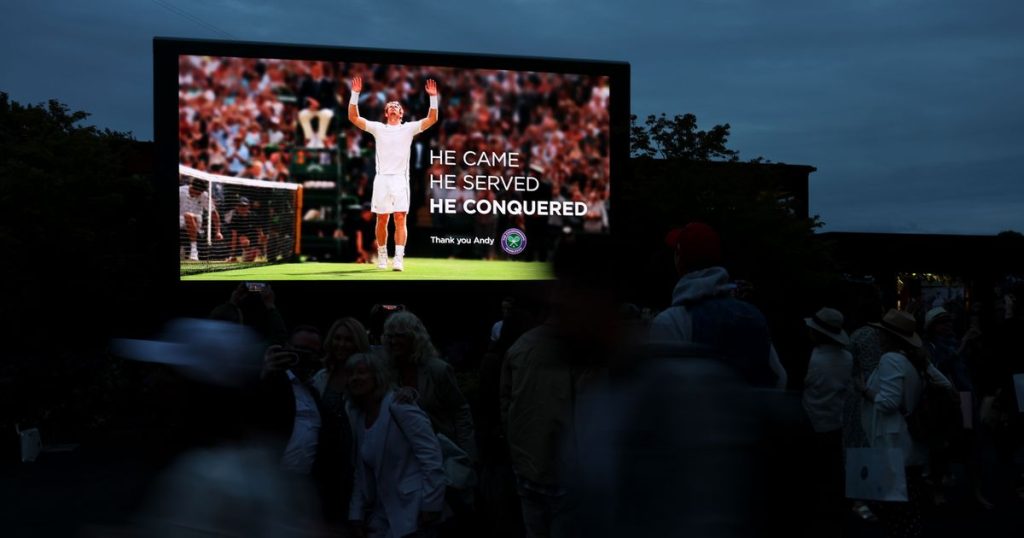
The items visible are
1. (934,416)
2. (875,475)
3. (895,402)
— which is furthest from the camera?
(934,416)

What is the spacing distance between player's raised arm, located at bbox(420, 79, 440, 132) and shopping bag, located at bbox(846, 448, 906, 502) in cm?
1595

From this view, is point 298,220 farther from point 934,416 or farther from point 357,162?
point 934,416

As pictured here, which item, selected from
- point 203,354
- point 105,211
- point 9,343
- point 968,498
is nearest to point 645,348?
point 203,354

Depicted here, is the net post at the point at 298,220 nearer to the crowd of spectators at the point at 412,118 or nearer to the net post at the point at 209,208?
the crowd of spectators at the point at 412,118

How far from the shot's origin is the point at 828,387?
334 inches

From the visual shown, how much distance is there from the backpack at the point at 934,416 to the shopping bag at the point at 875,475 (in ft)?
4.34

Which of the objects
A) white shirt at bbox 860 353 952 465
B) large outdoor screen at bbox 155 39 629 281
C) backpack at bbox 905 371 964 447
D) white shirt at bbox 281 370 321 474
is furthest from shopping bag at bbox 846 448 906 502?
large outdoor screen at bbox 155 39 629 281

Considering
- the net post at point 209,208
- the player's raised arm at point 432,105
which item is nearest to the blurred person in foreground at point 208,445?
the net post at point 209,208

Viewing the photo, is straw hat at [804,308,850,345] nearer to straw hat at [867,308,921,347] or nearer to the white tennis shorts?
straw hat at [867,308,921,347]

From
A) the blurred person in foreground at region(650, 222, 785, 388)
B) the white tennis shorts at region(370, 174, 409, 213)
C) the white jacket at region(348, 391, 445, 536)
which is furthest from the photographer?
the white tennis shorts at region(370, 174, 409, 213)

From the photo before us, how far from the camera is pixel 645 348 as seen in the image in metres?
2.66

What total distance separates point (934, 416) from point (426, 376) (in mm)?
3667

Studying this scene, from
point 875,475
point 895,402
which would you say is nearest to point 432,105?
point 895,402

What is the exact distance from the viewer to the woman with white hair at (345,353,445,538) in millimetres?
5371
